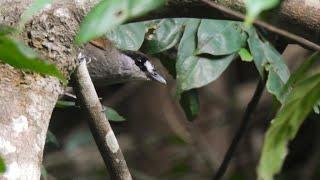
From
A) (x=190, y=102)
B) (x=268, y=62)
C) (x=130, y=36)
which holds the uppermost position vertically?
(x=130, y=36)

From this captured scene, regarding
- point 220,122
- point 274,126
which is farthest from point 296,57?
point 274,126

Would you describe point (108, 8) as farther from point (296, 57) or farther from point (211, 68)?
point (296, 57)

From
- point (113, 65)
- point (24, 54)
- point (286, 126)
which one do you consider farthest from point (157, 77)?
point (24, 54)

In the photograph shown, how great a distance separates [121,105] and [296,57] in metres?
1.21

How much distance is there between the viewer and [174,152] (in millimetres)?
4668

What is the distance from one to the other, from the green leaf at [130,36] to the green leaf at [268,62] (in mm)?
331

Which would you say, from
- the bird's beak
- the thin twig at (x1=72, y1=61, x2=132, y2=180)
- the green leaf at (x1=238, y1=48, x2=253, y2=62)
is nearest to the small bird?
the bird's beak

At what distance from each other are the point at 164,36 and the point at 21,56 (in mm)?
1241

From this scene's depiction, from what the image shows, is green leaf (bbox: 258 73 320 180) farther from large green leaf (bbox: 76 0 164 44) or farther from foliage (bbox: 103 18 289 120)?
foliage (bbox: 103 18 289 120)

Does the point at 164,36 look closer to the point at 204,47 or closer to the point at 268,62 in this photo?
the point at 204,47

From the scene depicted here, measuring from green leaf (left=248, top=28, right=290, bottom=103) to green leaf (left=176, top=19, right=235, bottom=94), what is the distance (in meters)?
0.08

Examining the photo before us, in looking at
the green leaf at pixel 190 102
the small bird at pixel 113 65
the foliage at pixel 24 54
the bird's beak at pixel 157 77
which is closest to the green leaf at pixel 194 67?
the green leaf at pixel 190 102

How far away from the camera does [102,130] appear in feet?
6.28

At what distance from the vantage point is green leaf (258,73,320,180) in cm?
110
